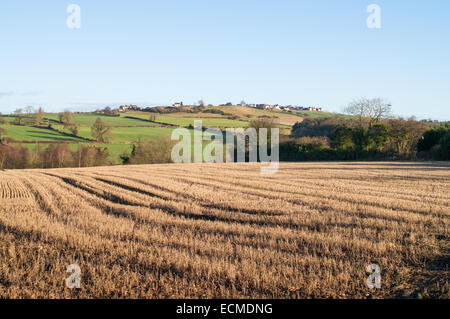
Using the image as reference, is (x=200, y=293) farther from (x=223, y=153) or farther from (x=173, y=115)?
(x=173, y=115)

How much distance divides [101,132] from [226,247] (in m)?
58.7

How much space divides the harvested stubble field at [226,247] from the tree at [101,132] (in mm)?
50989

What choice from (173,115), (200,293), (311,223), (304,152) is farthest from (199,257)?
(173,115)

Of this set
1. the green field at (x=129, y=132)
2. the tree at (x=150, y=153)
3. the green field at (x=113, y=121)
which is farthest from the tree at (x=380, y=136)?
the green field at (x=113, y=121)

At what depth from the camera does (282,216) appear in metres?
9.63

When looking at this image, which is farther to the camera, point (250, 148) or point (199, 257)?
point (250, 148)

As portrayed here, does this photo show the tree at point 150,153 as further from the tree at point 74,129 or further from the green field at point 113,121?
the green field at point 113,121

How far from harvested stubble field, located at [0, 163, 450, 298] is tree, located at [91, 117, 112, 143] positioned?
51.0 m

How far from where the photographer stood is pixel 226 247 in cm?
695

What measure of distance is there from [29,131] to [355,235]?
70.5 meters

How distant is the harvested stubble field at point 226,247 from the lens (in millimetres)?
5258

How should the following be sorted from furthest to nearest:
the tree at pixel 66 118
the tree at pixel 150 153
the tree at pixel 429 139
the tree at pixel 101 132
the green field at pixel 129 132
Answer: the tree at pixel 66 118
the green field at pixel 129 132
the tree at pixel 101 132
the tree at pixel 150 153
the tree at pixel 429 139

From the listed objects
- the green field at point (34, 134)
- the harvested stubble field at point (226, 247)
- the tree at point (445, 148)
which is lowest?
the harvested stubble field at point (226, 247)

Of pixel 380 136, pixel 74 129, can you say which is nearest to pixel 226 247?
pixel 380 136
